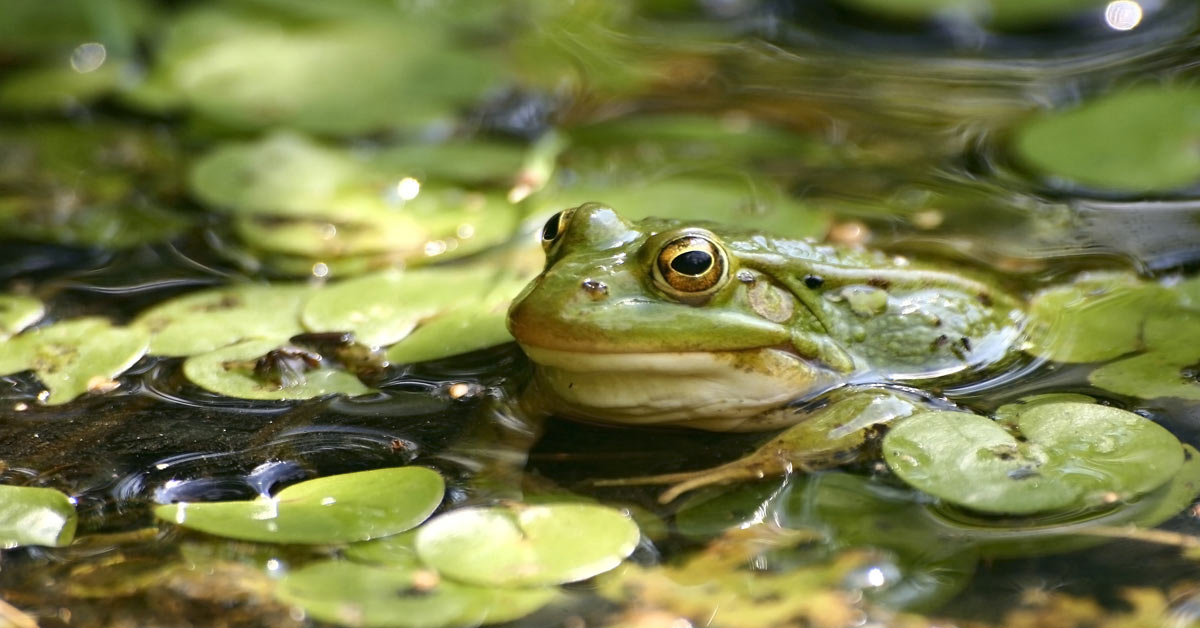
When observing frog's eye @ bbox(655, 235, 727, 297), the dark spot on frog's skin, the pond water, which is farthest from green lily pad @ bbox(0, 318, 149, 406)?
the dark spot on frog's skin

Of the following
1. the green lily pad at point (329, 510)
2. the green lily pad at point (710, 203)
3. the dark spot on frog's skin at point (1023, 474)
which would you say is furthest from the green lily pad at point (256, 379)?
the dark spot on frog's skin at point (1023, 474)

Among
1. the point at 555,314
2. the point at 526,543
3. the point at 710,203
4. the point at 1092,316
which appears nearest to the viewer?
the point at 526,543

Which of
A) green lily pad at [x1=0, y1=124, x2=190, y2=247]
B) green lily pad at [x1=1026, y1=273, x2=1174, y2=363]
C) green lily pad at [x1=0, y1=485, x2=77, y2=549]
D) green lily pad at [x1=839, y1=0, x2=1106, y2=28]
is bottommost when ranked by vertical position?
green lily pad at [x1=0, y1=485, x2=77, y2=549]

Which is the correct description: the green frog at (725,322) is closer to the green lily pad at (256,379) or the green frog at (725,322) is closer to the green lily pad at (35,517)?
the green lily pad at (256,379)

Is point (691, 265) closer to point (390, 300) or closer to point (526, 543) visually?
point (526, 543)

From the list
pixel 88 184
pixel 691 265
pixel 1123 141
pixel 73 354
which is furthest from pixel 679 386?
pixel 88 184

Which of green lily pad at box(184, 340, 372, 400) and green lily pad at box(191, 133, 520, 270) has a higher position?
green lily pad at box(191, 133, 520, 270)

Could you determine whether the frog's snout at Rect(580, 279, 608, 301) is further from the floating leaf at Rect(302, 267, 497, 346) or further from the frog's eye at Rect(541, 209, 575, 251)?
the floating leaf at Rect(302, 267, 497, 346)

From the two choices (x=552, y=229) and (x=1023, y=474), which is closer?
(x=1023, y=474)
